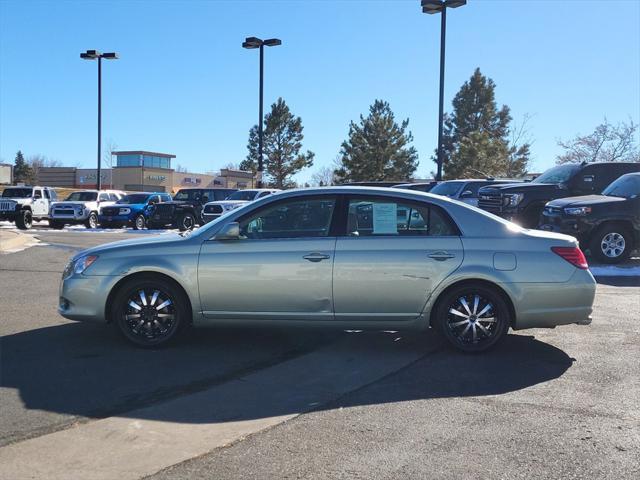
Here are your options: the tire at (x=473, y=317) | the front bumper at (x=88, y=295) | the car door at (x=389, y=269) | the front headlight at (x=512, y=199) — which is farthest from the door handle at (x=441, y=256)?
the front headlight at (x=512, y=199)

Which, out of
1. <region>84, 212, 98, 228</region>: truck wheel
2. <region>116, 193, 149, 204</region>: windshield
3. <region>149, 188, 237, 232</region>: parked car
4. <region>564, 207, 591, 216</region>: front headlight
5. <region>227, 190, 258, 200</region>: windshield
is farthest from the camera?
<region>116, 193, 149, 204</region>: windshield

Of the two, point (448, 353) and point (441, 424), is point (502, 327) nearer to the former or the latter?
point (448, 353)

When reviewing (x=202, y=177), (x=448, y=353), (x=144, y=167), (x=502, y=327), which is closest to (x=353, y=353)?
(x=448, y=353)

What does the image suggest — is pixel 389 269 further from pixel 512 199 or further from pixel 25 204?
pixel 25 204

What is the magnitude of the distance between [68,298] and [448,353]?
383 cm

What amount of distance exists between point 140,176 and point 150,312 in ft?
272

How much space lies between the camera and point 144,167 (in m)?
85.2

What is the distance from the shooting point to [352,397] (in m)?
4.68

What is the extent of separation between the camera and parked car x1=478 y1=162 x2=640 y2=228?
583 inches

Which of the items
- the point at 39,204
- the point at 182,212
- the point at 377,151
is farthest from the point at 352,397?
the point at 377,151

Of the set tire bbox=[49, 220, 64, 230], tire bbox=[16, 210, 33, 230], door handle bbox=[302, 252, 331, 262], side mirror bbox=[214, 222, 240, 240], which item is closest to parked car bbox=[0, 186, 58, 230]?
tire bbox=[16, 210, 33, 230]

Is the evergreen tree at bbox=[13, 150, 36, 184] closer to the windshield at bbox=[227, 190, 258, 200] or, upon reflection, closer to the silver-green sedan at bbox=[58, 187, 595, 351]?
the windshield at bbox=[227, 190, 258, 200]

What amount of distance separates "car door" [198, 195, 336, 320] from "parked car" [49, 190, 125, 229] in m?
22.3

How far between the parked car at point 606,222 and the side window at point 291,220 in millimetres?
8212
